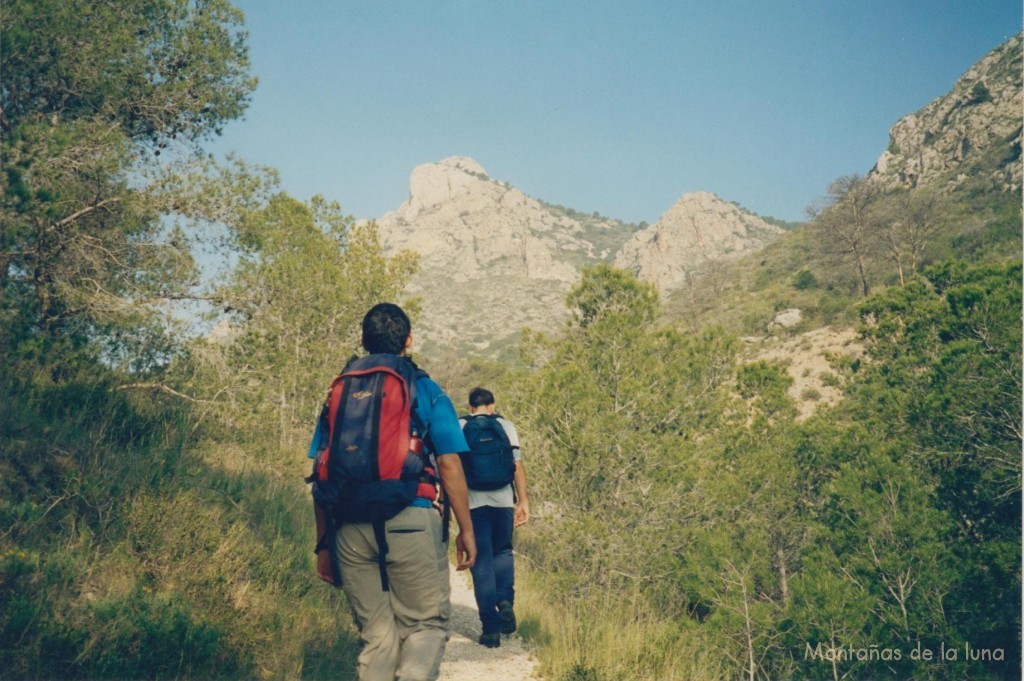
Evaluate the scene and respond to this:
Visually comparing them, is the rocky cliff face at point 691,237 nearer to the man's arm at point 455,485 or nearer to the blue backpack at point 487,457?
the blue backpack at point 487,457

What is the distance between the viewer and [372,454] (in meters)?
2.34

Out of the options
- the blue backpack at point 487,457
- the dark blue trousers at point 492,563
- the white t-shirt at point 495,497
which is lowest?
the dark blue trousers at point 492,563

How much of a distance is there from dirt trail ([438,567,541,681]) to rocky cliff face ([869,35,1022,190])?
45.7 m

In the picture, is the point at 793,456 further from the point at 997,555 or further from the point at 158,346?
the point at 158,346

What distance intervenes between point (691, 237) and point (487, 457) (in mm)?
132629

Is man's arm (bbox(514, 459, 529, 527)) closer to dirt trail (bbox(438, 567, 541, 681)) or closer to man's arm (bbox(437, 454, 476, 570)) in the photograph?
dirt trail (bbox(438, 567, 541, 681))

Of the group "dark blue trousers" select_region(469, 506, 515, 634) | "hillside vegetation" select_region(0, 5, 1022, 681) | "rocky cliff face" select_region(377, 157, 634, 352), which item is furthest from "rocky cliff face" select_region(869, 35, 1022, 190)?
"dark blue trousers" select_region(469, 506, 515, 634)

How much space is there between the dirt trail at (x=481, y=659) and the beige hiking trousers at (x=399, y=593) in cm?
212

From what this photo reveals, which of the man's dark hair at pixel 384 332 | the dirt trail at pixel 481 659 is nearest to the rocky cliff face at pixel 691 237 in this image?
the dirt trail at pixel 481 659

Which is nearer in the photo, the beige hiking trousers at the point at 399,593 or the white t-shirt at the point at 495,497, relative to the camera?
the beige hiking trousers at the point at 399,593

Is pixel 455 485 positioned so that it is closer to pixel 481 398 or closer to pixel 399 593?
pixel 399 593

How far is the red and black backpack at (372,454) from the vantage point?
233 centimetres

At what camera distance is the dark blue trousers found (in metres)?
4.77

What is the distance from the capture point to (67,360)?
5.97 meters
